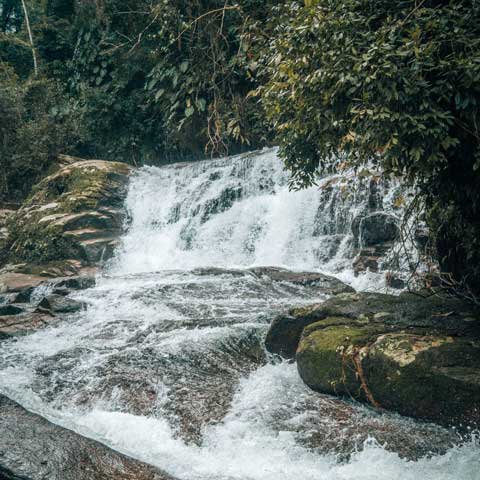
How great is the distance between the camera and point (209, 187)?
1437 centimetres

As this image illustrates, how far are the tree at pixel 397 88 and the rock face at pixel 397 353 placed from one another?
2.20 ft

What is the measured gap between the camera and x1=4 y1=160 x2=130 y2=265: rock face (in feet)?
43.5

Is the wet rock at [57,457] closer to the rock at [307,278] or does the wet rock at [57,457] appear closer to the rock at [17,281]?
the rock at [307,278]

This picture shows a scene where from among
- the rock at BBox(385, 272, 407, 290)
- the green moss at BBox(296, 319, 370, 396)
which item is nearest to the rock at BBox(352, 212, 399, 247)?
the rock at BBox(385, 272, 407, 290)

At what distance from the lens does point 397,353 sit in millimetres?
4703

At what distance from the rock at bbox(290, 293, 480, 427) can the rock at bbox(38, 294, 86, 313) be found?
3903 mm

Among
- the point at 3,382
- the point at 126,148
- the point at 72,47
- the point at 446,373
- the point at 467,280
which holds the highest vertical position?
the point at 72,47

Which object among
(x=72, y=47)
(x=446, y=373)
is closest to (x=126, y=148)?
(x=72, y=47)

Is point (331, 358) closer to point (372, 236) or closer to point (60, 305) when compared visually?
point (60, 305)

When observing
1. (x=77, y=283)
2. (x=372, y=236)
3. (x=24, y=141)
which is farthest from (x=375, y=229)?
(x=24, y=141)

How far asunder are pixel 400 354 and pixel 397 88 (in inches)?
93.0

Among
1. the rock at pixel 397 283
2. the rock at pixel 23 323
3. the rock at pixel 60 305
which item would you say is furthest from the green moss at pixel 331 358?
the rock at pixel 60 305

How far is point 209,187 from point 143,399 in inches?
383

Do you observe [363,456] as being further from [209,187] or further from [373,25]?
[209,187]
